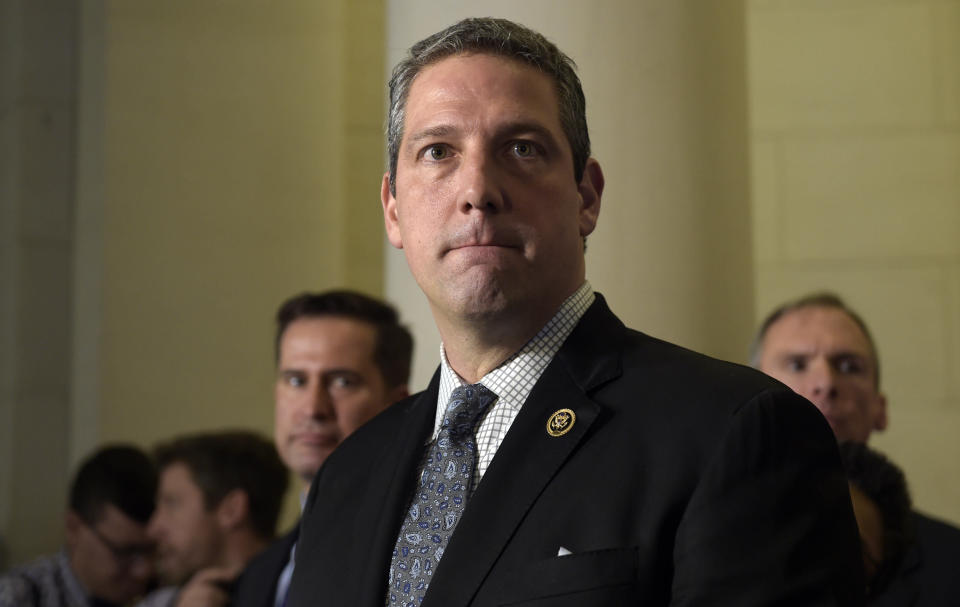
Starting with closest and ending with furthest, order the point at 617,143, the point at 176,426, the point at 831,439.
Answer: the point at 831,439, the point at 617,143, the point at 176,426

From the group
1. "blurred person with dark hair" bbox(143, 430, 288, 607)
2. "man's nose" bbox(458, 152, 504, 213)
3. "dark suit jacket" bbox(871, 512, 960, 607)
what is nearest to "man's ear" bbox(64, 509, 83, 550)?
"blurred person with dark hair" bbox(143, 430, 288, 607)

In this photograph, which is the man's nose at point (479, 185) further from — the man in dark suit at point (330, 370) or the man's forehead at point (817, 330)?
the man's forehead at point (817, 330)

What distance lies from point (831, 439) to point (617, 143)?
1.74 metres

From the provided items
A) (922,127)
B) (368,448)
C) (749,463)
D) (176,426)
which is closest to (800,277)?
(922,127)

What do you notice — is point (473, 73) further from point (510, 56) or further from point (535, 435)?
point (535, 435)

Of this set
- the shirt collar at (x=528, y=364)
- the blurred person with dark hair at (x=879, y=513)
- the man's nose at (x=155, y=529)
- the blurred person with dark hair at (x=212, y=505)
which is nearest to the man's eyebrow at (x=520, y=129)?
the shirt collar at (x=528, y=364)

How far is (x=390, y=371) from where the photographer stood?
171 inches

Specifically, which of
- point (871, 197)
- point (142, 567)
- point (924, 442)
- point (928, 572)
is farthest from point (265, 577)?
point (871, 197)

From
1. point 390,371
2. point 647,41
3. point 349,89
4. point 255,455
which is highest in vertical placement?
point 349,89

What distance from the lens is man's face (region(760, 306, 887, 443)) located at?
4.14m

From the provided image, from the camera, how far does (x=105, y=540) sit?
5.27m

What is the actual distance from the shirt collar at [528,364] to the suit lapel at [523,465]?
0.04 m

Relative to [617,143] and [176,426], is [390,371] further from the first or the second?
[176,426]

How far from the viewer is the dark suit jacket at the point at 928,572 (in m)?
3.19
